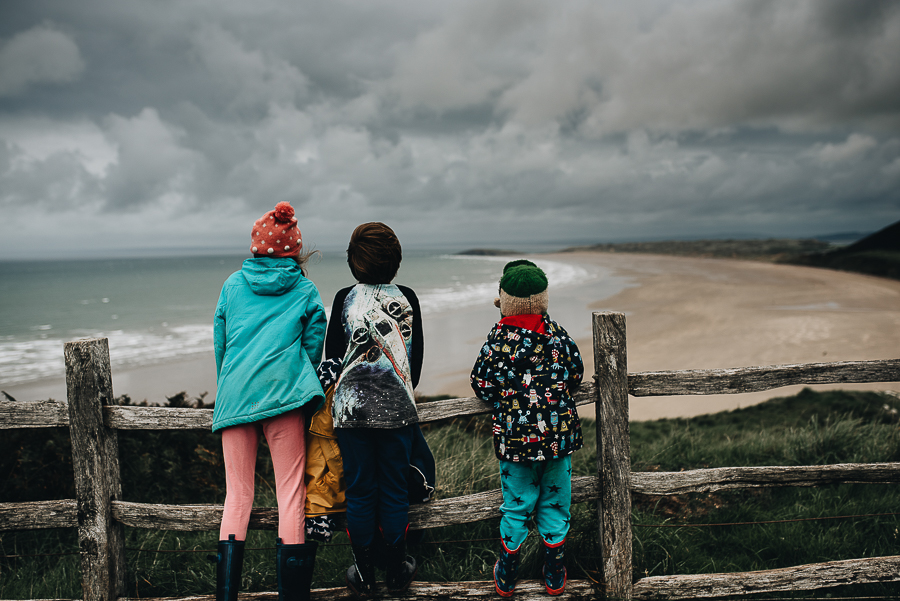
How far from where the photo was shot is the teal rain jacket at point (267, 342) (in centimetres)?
239

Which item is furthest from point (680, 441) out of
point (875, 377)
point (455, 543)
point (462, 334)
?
point (462, 334)

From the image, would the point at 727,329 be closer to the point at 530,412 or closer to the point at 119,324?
the point at 530,412

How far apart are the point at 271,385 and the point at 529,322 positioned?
1348mm

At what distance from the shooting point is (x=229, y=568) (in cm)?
241

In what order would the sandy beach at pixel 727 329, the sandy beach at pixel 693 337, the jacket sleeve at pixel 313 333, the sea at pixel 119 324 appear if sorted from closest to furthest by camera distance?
the jacket sleeve at pixel 313 333
the sandy beach at pixel 727 329
the sandy beach at pixel 693 337
the sea at pixel 119 324

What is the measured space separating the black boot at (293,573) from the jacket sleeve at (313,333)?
3.07 ft

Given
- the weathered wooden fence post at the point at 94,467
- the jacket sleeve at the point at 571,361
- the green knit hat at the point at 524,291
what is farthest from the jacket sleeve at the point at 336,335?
the weathered wooden fence post at the point at 94,467

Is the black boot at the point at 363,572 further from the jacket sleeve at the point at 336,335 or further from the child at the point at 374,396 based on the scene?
the jacket sleeve at the point at 336,335

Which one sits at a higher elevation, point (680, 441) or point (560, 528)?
point (560, 528)

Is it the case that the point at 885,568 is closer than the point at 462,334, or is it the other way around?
the point at 885,568

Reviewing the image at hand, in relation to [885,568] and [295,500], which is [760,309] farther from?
[295,500]

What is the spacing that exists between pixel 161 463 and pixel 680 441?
524 cm

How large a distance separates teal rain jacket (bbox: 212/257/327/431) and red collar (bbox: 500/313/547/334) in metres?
1.04

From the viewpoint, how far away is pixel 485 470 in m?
4.04
